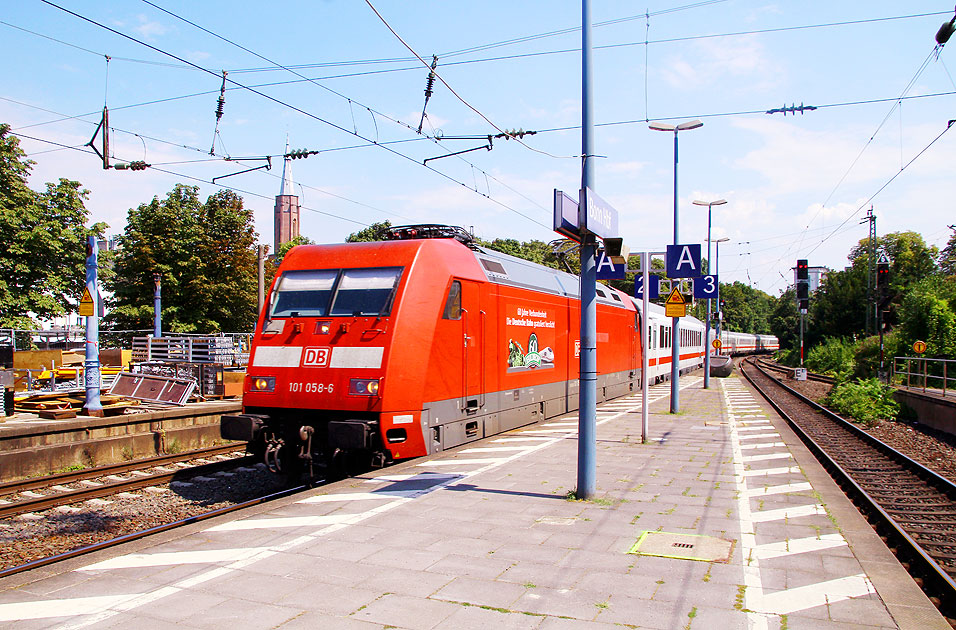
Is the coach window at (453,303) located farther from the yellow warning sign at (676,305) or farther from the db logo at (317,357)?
the yellow warning sign at (676,305)

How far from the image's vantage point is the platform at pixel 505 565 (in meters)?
4.41

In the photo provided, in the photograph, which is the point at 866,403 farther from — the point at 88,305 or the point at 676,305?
the point at 88,305

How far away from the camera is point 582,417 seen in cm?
786

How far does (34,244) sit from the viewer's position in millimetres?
29016

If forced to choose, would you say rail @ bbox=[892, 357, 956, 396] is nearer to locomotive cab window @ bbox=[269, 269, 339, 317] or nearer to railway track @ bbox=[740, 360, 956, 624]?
railway track @ bbox=[740, 360, 956, 624]

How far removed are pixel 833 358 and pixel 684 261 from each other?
100ft

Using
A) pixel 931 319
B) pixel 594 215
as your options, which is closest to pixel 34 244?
pixel 594 215

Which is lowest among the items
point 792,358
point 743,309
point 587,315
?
point 792,358

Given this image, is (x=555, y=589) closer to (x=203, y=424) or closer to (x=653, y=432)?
(x=653, y=432)

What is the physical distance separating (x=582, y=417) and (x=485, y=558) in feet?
8.73

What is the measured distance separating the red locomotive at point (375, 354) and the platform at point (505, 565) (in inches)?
31.8

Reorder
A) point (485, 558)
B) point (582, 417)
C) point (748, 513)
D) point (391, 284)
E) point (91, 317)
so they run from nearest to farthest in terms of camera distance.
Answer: point (485, 558), point (748, 513), point (582, 417), point (391, 284), point (91, 317)

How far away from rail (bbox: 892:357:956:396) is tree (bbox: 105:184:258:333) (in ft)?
98.8

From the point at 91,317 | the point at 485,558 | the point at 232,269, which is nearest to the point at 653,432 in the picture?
the point at 485,558
